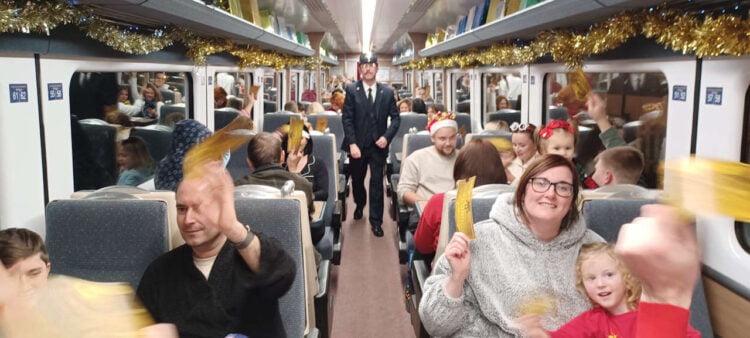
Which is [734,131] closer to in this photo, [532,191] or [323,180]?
[532,191]

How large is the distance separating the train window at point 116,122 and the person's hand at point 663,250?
302cm

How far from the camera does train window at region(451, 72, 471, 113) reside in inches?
401

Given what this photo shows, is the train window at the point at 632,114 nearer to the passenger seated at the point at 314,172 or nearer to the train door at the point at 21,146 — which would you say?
the passenger seated at the point at 314,172

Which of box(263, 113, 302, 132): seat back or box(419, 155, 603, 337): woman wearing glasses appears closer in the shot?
box(419, 155, 603, 337): woman wearing glasses

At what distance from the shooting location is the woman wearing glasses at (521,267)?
88.3 inches

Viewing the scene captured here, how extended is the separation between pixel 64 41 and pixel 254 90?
4502 mm

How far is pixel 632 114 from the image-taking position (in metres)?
4.05

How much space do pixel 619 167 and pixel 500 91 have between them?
4549 millimetres

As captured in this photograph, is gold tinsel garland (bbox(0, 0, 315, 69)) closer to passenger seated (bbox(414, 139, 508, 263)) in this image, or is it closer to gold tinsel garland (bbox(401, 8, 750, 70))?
passenger seated (bbox(414, 139, 508, 263))

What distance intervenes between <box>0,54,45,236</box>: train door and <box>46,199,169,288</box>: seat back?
0.76 ft

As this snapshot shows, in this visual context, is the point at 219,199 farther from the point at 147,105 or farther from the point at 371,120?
the point at 371,120

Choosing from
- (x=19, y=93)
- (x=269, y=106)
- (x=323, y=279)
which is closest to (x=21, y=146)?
(x=19, y=93)

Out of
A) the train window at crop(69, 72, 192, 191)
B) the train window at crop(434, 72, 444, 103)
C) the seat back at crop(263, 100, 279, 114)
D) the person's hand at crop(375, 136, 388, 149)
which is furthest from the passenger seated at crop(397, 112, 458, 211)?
the train window at crop(434, 72, 444, 103)

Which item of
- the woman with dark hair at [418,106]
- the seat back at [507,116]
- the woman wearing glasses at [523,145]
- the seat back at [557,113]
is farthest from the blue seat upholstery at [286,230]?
the woman with dark hair at [418,106]
